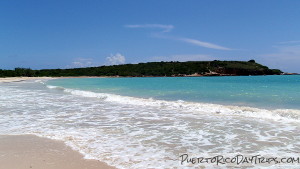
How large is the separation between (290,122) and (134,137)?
5654 mm

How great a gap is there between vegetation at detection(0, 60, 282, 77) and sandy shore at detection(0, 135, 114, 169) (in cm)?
10492

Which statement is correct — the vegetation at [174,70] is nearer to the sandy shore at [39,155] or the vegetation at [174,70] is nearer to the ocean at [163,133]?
the ocean at [163,133]

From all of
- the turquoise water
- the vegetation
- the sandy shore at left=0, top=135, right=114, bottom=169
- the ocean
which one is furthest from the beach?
the vegetation

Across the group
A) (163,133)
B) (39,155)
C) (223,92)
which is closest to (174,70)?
(223,92)

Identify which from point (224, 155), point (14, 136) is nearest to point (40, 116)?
point (14, 136)

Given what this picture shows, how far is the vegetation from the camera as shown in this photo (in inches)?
4394

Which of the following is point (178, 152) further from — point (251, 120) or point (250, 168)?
point (251, 120)

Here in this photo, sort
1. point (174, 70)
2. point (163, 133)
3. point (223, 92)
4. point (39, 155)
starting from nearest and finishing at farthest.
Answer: point (39, 155) → point (163, 133) → point (223, 92) → point (174, 70)

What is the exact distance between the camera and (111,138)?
685cm

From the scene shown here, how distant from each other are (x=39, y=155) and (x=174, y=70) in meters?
113

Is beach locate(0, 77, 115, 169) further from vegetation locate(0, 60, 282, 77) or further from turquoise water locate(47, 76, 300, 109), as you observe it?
vegetation locate(0, 60, 282, 77)

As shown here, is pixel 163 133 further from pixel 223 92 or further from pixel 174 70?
pixel 174 70

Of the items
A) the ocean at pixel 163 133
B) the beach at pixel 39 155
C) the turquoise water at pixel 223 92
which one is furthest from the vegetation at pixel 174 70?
the beach at pixel 39 155

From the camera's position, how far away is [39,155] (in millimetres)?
5273
